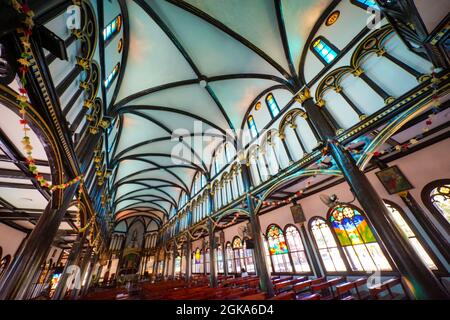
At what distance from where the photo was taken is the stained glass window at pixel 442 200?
18.5ft

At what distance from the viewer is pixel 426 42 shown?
3.38 meters

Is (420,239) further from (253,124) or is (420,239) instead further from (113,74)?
(113,74)

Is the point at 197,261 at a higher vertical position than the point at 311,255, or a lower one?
higher

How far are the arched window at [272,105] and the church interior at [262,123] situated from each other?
0.35 feet

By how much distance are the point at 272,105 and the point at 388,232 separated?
765 cm

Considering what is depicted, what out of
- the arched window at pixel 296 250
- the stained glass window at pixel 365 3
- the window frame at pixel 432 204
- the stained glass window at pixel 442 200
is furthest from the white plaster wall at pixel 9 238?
the stained glass window at pixel 442 200

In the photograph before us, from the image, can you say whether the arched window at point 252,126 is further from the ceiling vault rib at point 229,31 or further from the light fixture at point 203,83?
the light fixture at point 203,83

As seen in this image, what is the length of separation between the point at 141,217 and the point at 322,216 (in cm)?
3334

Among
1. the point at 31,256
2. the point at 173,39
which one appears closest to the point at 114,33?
the point at 173,39

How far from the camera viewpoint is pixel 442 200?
577 cm

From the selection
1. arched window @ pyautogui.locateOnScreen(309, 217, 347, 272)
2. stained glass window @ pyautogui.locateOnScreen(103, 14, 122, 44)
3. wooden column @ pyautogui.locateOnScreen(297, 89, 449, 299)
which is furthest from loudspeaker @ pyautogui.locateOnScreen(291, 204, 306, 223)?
stained glass window @ pyautogui.locateOnScreen(103, 14, 122, 44)
